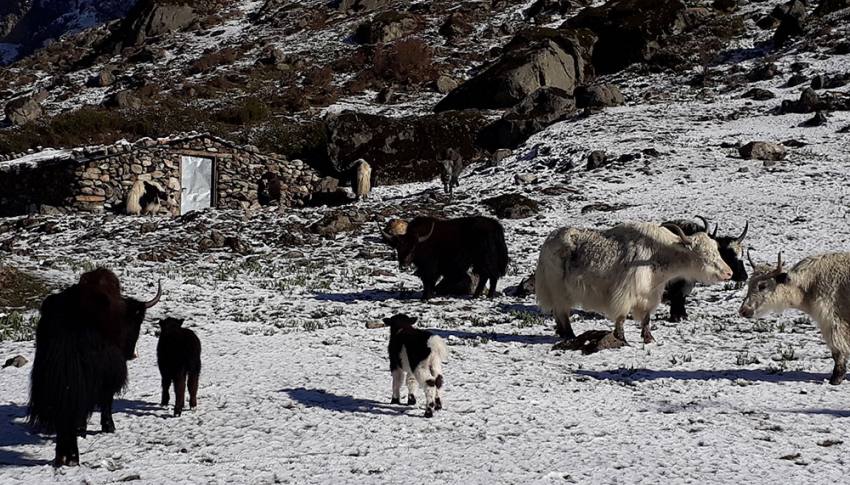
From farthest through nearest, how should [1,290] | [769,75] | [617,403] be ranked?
[769,75] → [1,290] → [617,403]

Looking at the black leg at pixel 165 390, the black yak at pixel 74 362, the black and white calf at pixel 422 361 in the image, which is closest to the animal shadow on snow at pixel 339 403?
the black and white calf at pixel 422 361

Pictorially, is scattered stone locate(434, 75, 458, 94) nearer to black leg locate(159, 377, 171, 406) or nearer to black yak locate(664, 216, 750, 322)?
black yak locate(664, 216, 750, 322)

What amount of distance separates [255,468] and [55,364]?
1.66 metres

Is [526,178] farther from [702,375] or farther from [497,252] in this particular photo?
[702,375]

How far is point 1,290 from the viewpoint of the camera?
13633 mm

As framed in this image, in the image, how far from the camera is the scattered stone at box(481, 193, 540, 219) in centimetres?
2123

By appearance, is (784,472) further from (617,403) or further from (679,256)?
(679,256)

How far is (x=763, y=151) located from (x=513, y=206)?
29.0 feet

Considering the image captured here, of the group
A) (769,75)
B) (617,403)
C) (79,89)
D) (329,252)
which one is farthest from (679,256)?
(79,89)

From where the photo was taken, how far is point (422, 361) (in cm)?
717

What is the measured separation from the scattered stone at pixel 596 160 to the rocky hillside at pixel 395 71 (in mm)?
5934

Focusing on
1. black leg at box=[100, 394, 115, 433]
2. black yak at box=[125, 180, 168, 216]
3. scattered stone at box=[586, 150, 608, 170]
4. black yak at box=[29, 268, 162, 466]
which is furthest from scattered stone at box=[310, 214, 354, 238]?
black yak at box=[29, 268, 162, 466]

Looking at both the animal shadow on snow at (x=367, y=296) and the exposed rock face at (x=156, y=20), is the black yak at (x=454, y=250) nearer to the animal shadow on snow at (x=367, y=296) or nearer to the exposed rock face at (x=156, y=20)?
the animal shadow on snow at (x=367, y=296)

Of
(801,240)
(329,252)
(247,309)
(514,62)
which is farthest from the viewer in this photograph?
(514,62)
